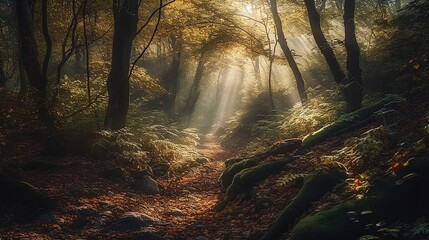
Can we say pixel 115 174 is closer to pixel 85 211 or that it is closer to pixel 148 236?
pixel 85 211

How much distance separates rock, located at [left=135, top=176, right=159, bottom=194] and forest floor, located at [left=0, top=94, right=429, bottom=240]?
24 centimetres

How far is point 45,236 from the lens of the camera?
6.30 meters

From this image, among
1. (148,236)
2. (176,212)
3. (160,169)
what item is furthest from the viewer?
(160,169)

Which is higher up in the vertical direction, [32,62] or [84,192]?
[32,62]

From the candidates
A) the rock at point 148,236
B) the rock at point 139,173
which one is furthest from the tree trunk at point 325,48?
the rock at point 148,236

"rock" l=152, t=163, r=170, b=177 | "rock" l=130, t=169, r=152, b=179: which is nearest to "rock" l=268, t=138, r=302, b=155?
"rock" l=152, t=163, r=170, b=177

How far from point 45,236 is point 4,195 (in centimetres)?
177

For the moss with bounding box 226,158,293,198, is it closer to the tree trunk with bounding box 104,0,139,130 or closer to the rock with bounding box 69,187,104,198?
the rock with bounding box 69,187,104,198

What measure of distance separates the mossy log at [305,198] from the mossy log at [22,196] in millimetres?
4872

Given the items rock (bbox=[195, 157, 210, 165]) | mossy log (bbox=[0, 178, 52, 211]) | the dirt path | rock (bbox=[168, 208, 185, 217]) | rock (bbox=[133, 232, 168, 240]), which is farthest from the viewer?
rock (bbox=[195, 157, 210, 165])

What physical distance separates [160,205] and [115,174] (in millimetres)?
2018

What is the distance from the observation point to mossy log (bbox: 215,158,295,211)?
28.3 ft

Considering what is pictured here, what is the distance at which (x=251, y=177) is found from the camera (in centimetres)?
868

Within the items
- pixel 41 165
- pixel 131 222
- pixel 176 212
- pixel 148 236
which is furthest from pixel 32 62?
pixel 148 236
